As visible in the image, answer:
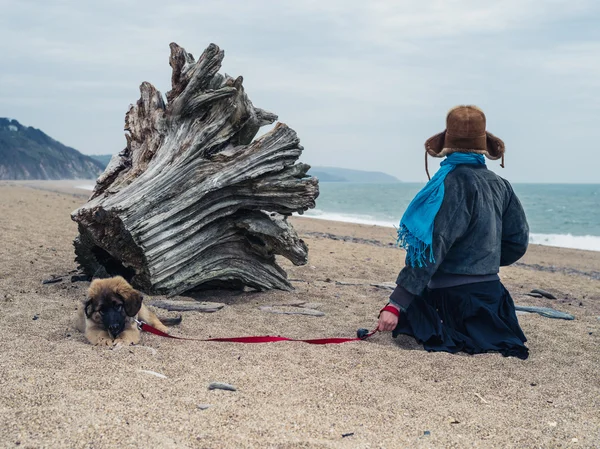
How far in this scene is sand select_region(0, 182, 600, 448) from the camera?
11.4ft

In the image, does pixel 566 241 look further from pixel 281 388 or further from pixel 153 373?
pixel 153 373

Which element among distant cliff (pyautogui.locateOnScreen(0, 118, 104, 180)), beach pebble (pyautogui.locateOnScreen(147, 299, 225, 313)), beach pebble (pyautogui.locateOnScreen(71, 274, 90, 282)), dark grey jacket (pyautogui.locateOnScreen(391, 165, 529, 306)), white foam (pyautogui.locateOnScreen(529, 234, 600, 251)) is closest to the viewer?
dark grey jacket (pyautogui.locateOnScreen(391, 165, 529, 306))

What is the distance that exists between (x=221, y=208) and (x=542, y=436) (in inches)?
190

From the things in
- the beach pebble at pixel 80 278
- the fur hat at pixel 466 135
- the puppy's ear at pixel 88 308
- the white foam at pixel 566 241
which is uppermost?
the fur hat at pixel 466 135

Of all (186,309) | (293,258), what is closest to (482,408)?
(186,309)

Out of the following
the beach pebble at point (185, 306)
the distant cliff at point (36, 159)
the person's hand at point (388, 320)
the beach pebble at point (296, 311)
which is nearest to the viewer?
the person's hand at point (388, 320)

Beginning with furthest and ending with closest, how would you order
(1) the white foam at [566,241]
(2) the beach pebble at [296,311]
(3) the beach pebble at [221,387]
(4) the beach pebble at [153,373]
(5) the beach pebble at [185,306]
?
(1) the white foam at [566,241], (2) the beach pebble at [296,311], (5) the beach pebble at [185,306], (4) the beach pebble at [153,373], (3) the beach pebble at [221,387]

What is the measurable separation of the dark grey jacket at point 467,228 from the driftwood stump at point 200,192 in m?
2.72

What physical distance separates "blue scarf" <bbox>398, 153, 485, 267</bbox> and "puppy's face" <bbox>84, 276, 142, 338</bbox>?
2469 millimetres

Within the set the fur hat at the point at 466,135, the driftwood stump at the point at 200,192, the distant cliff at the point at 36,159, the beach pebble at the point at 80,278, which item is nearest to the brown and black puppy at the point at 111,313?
the driftwood stump at the point at 200,192

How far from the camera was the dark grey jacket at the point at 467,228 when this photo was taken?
17.4 ft

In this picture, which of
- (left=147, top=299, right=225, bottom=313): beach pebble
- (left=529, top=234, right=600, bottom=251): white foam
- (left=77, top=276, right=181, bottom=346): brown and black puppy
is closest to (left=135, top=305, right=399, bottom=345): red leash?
(left=77, top=276, right=181, bottom=346): brown and black puppy

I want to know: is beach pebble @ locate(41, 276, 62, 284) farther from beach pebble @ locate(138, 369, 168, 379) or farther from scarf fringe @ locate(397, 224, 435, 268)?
scarf fringe @ locate(397, 224, 435, 268)

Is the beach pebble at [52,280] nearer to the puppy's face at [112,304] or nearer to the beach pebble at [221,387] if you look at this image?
the puppy's face at [112,304]
